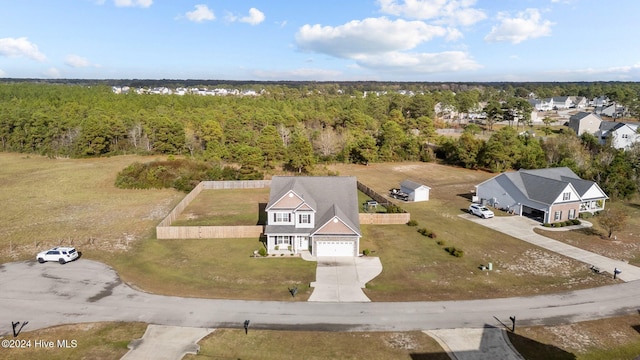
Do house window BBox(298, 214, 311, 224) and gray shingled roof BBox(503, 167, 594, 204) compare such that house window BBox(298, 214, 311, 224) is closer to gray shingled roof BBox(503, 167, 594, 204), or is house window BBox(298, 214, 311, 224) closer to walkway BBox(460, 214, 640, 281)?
walkway BBox(460, 214, 640, 281)

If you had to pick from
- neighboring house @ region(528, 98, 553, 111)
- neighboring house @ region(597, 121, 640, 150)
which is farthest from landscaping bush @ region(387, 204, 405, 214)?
neighboring house @ region(528, 98, 553, 111)

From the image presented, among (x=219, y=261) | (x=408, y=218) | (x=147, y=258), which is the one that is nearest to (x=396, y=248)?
(x=408, y=218)

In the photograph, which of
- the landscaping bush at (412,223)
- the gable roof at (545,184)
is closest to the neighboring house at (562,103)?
the gable roof at (545,184)

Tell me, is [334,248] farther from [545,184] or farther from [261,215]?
[545,184]

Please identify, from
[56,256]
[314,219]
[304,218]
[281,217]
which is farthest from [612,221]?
[56,256]

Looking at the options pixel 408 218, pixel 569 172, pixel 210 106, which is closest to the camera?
pixel 408 218

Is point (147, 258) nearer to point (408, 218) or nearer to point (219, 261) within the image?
point (219, 261)
